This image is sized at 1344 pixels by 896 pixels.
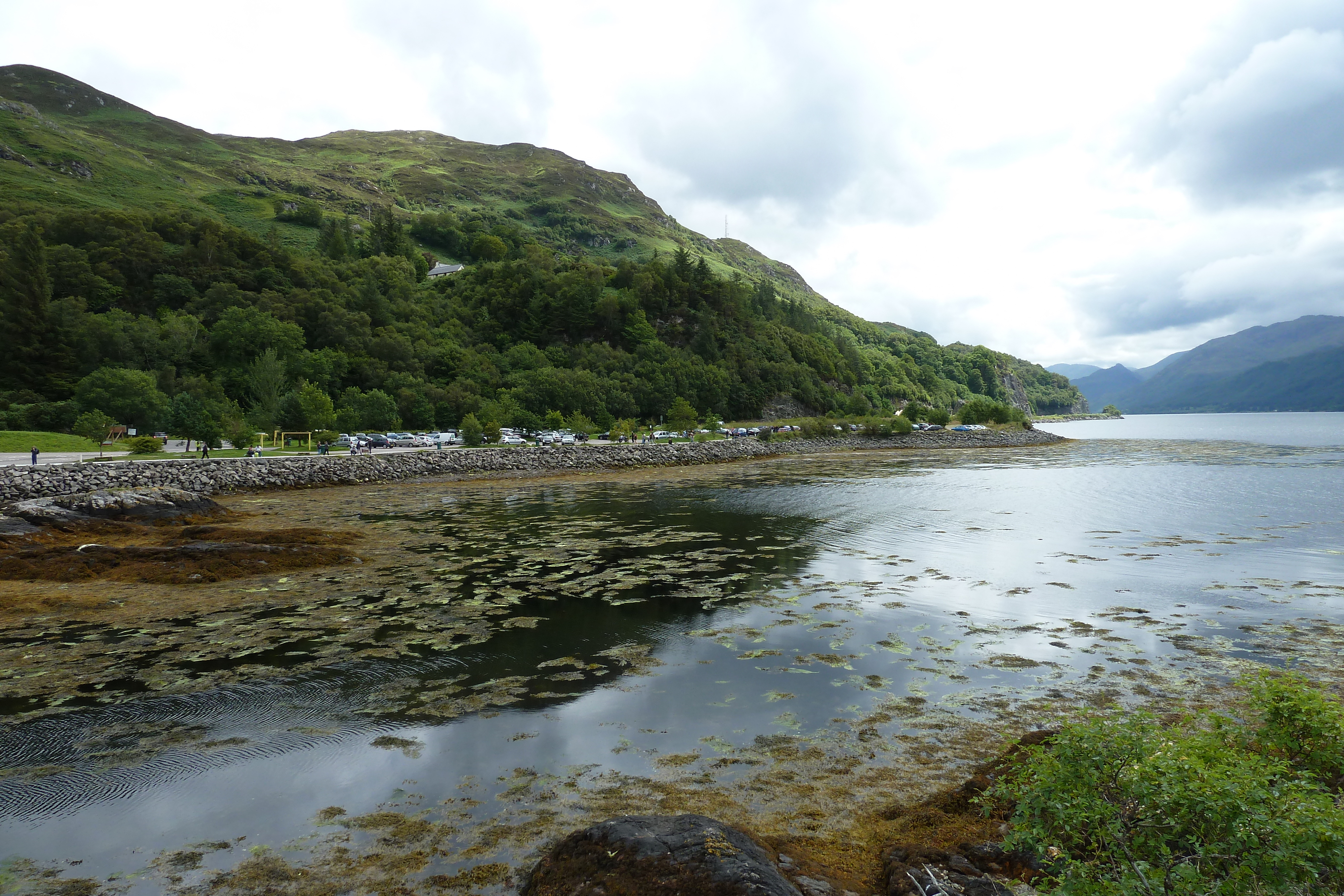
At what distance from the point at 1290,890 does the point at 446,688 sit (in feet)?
34.7

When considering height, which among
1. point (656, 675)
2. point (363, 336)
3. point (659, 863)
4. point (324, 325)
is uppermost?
point (324, 325)

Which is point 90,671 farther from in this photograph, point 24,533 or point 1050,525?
point 1050,525

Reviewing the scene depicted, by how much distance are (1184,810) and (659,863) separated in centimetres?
368

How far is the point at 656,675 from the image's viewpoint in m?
11.8

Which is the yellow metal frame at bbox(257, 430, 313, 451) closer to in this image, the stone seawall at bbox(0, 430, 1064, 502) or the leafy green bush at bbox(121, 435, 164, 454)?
the leafy green bush at bbox(121, 435, 164, 454)

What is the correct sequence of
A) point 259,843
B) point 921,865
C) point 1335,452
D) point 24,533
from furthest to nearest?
point 1335,452 < point 24,533 < point 259,843 < point 921,865

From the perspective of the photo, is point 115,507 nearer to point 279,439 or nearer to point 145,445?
point 145,445

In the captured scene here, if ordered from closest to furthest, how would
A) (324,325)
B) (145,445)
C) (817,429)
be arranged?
1. (145,445)
2. (324,325)
3. (817,429)

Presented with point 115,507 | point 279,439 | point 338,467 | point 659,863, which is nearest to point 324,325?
point 279,439

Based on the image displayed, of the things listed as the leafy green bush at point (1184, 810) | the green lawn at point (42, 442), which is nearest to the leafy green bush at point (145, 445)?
the green lawn at point (42, 442)

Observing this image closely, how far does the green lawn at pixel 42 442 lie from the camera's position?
48656mm

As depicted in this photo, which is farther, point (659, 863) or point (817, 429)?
point (817, 429)

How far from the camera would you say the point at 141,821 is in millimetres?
7242

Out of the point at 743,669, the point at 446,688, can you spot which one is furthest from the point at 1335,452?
the point at 446,688
